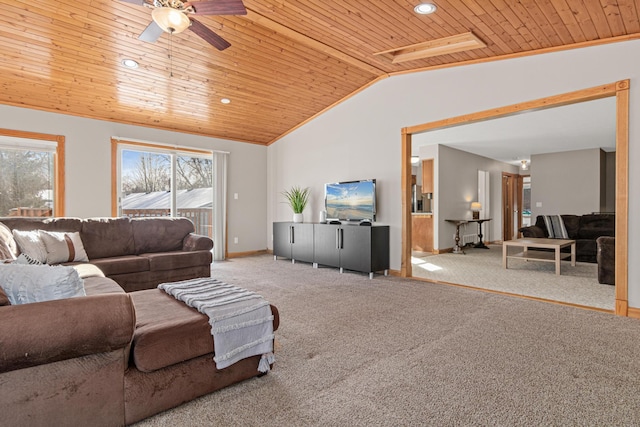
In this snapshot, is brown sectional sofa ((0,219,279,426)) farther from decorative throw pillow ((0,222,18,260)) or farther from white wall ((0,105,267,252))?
white wall ((0,105,267,252))

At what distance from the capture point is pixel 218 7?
246 centimetres

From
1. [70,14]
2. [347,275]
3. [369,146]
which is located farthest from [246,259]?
[70,14]

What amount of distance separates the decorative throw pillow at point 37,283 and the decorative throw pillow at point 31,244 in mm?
2100

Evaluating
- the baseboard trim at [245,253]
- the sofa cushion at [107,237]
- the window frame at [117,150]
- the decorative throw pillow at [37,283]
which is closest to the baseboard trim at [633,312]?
the decorative throw pillow at [37,283]

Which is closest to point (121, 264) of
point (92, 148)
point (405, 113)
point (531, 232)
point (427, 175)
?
point (92, 148)

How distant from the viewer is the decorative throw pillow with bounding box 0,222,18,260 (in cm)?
289

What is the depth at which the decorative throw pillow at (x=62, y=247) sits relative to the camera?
11.3 feet

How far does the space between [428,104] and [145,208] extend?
4958 millimetres

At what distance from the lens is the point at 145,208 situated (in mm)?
6191

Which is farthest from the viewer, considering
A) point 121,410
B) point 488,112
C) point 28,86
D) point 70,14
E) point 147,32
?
point 28,86

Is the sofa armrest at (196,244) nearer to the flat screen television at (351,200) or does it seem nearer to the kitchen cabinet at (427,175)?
the flat screen television at (351,200)

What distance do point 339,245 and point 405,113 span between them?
216cm

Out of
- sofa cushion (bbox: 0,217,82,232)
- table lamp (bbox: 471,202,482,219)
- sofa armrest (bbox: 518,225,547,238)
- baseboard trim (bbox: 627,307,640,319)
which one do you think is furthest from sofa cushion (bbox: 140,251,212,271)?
table lamp (bbox: 471,202,482,219)

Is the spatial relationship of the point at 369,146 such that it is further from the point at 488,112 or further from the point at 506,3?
the point at 506,3
